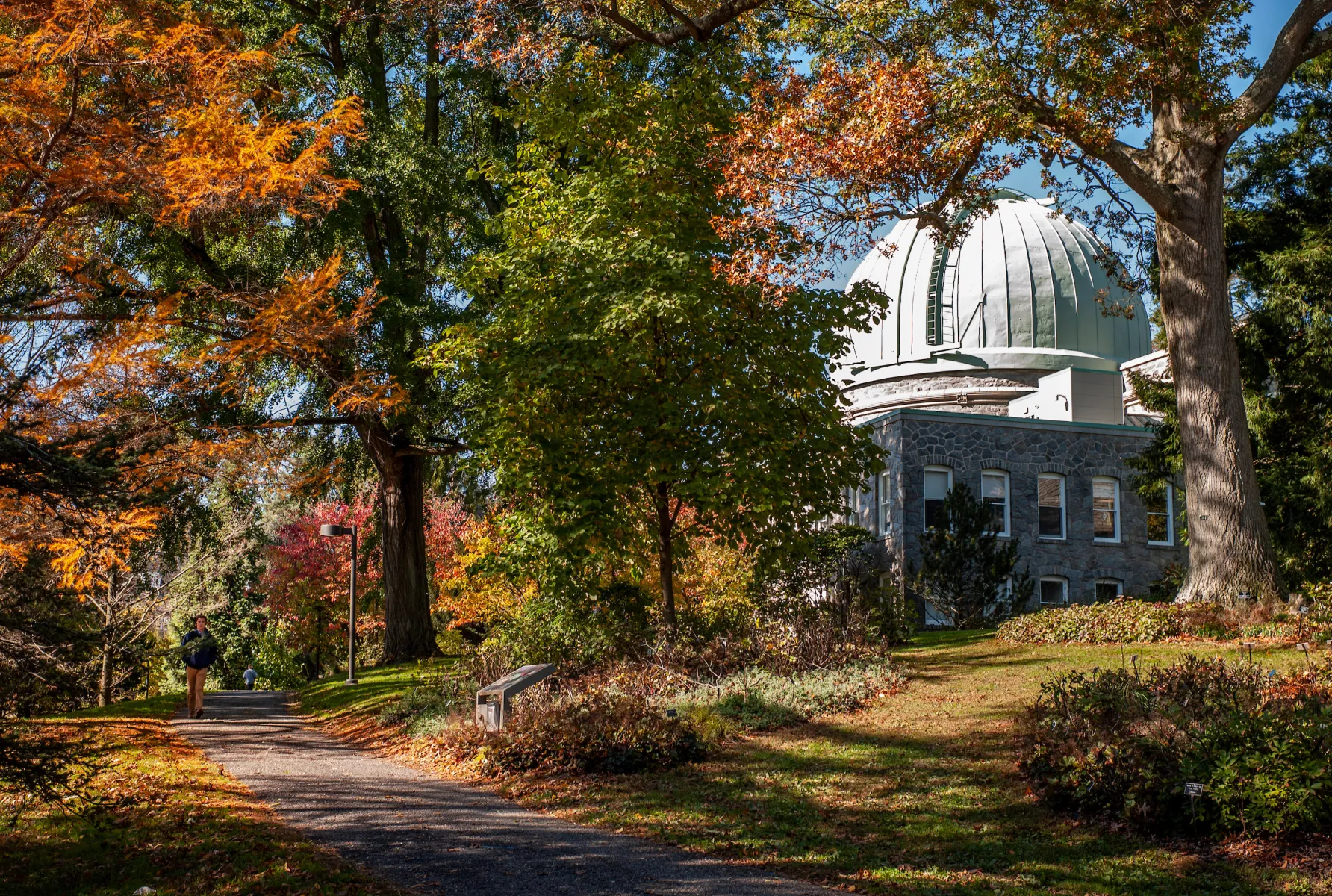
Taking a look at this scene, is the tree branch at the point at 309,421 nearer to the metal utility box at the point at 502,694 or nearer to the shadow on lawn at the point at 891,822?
the metal utility box at the point at 502,694

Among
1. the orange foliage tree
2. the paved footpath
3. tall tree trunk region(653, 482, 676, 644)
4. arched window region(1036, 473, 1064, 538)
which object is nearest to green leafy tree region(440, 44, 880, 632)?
tall tree trunk region(653, 482, 676, 644)

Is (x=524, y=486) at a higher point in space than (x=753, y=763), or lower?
higher

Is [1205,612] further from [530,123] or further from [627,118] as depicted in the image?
[530,123]

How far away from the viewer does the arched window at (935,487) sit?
86.9 feet

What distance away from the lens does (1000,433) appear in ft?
89.1

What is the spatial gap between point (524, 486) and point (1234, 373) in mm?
9823

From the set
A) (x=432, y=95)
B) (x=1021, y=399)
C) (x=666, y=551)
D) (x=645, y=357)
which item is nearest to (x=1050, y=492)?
Answer: (x=1021, y=399)

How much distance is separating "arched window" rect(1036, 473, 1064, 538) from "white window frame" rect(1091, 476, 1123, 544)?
80 cm

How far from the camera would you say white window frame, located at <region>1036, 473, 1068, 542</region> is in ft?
88.0

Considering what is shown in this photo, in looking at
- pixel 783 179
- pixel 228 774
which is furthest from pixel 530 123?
pixel 228 774

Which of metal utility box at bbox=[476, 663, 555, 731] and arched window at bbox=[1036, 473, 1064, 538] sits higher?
arched window at bbox=[1036, 473, 1064, 538]

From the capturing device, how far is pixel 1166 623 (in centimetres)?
1425

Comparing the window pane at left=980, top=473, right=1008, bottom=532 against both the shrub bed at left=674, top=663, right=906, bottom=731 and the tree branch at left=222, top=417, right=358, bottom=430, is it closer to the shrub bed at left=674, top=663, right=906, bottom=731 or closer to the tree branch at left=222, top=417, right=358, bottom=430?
the shrub bed at left=674, top=663, right=906, bottom=731

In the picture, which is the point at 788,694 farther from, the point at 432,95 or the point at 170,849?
the point at 432,95
